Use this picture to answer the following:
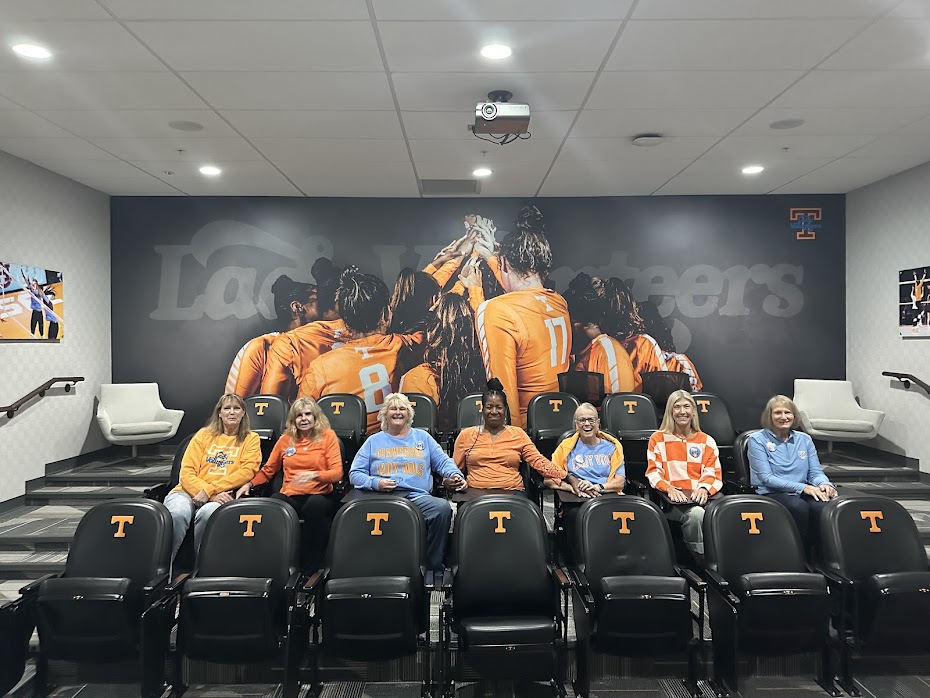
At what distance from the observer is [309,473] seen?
449 cm

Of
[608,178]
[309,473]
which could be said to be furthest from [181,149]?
[608,178]

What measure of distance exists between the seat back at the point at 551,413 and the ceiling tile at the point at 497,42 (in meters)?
3.25

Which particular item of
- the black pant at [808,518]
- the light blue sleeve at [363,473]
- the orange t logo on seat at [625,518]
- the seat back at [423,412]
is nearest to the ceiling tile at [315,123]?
the light blue sleeve at [363,473]

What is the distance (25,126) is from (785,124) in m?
5.70

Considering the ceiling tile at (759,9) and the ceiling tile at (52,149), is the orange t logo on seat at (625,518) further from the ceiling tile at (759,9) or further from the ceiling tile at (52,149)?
the ceiling tile at (52,149)

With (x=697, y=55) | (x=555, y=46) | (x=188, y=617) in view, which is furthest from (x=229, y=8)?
(x=188, y=617)

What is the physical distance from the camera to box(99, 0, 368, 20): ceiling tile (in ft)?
10.3

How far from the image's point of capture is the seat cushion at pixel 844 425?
637 centimetres

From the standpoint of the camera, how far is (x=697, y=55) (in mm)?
3738

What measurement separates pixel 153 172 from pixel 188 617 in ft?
15.1

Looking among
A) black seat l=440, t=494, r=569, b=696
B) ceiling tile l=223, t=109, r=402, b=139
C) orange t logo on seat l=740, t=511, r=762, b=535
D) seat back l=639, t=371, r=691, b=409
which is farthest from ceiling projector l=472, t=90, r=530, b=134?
seat back l=639, t=371, r=691, b=409

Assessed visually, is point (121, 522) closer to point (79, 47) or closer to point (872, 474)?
point (79, 47)

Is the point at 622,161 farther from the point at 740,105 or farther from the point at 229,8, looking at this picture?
the point at 229,8

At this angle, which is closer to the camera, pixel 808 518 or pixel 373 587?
pixel 373 587
